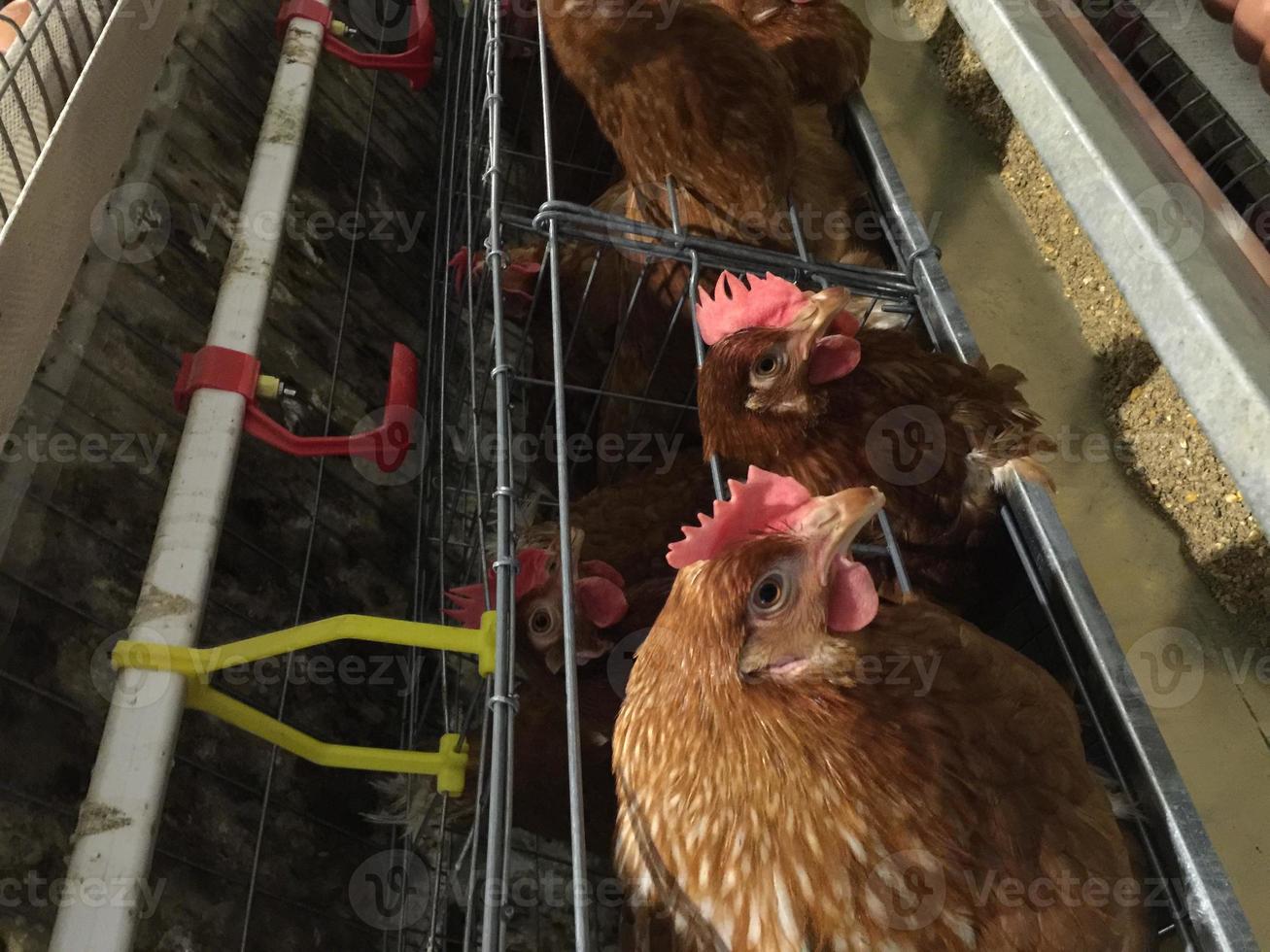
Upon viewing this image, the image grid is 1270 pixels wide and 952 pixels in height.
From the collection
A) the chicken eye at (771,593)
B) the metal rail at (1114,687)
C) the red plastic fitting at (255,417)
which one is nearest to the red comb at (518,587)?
the red plastic fitting at (255,417)

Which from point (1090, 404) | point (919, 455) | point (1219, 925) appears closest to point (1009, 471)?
point (919, 455)

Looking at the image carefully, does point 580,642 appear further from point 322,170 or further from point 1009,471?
point 322,170

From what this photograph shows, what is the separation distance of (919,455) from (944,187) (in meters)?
1.37

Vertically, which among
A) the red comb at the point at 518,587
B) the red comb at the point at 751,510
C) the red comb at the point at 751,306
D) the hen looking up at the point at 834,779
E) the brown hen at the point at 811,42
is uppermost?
the brown hen at the point at 811,42

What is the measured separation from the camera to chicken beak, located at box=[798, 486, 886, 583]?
2.10 feet

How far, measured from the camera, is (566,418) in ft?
4.12

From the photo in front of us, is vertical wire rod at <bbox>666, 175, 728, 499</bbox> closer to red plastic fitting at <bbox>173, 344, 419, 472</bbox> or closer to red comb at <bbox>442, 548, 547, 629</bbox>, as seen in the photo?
red comb at <bbox>442, 548, 547, 629</bbox>

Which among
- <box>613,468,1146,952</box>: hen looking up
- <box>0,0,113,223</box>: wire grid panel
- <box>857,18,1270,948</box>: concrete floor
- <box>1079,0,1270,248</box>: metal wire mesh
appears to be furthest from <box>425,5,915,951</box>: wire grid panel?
<box>1079,0,1270,248</box>: metal wire mesh

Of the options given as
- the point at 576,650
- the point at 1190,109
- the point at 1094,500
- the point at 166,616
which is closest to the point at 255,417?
the point at 166,616

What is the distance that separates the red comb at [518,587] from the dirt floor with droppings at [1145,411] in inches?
40.8

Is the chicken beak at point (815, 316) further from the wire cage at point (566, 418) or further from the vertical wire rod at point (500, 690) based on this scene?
the vertical wire rod at point (500, 690)

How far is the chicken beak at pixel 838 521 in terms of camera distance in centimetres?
64

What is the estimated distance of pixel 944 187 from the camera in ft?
6.75

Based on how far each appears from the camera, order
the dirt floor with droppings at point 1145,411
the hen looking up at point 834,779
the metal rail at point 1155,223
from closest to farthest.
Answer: the hen looking up at point 834,779
the metal rail at point 1155,223
the dirt floor with droppings at point 1145,411
